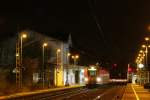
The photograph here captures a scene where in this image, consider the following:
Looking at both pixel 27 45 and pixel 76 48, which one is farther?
pixel 76 48

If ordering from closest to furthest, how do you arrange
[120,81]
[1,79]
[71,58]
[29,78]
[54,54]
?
[1,79] < [29,78] < [54,54] < [120,81] < [71,58]

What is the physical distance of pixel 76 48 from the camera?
5007 inches

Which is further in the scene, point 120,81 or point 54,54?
point 120,81

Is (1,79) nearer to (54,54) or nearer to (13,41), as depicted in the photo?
(13,41)

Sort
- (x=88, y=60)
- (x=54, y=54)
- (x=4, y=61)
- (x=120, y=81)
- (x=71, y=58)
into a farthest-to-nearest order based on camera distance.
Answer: (x=88, y=60) → (x=71, y=58) → (x=120, y=81) → (x=54, y=54) → (x=4, y=61)

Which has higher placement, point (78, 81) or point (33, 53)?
point (33, 53)

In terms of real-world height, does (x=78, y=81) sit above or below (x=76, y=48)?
below

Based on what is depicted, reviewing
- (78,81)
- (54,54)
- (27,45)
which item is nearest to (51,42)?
(54,54)

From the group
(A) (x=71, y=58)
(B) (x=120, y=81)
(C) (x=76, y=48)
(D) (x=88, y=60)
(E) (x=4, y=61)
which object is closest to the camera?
(E) (x=4, y=61)

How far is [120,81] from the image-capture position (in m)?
107

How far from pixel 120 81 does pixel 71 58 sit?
1681 cm

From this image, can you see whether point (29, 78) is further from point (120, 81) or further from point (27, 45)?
point (120, 81)

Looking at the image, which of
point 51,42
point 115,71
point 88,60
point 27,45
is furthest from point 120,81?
point 88,60

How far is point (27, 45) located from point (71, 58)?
2676 cm
